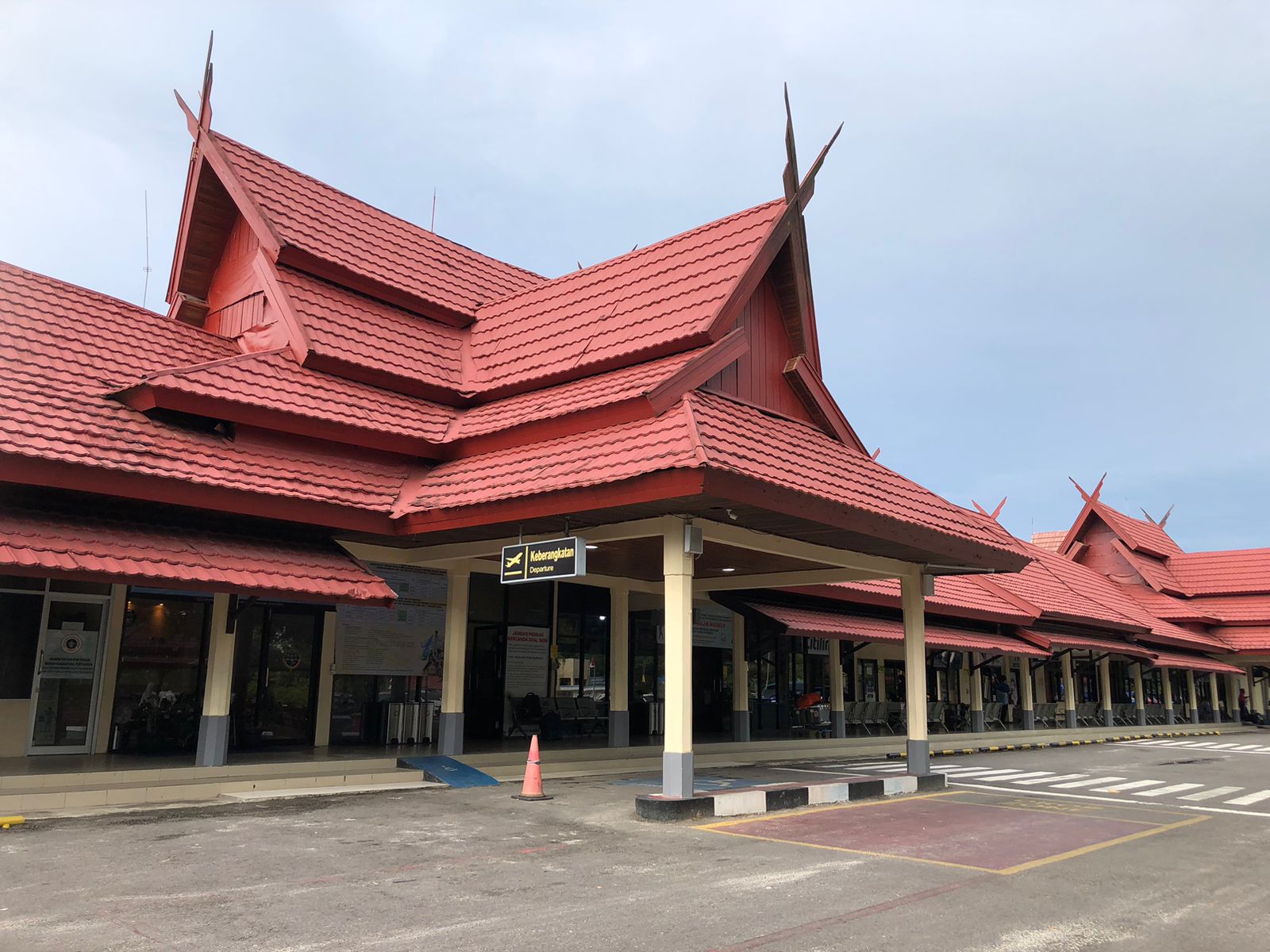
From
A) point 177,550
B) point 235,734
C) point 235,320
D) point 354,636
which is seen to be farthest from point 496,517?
point 235,320

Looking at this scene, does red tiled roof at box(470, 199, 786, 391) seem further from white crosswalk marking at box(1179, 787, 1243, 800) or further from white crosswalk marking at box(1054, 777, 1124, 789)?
white crosswalk marking at box(1179, 787, 1243, 800)

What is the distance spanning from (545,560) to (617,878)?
4404mm

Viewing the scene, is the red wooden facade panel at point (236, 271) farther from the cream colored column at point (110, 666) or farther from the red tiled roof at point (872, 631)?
the red tiled roof at point (872, 631)

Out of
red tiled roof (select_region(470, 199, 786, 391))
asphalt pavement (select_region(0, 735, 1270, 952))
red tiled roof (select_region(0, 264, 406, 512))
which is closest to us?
asphalt pavement (select_region(0, 735, 1270, 952))

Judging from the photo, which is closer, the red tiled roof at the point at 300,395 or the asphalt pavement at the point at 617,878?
the asphalt pavement at the point at 617,878

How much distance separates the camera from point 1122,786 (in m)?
15.6

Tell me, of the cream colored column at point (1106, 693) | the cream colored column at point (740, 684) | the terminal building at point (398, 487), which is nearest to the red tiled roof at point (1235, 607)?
the cream colored column at point (1106, 693)

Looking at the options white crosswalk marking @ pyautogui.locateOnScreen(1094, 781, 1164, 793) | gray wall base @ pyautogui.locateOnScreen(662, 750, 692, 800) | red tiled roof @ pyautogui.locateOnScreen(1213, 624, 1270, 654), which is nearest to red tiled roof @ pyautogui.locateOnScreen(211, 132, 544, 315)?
gray wall base @ pyautogui.locateOnScreen(662, 750, 692, 800)

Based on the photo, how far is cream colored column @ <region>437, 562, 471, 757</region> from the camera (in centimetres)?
1390

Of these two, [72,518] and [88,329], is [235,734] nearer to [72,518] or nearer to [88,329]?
[72,518]

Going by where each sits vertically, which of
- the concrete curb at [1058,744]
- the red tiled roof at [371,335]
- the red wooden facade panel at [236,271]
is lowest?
the concrete curb at [1058,744]

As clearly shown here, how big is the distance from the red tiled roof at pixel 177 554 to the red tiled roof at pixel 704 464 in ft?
4.32

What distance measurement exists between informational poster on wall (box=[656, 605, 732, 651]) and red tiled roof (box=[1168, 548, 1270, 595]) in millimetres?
33298

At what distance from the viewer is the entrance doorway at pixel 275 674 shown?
46.5 feet
